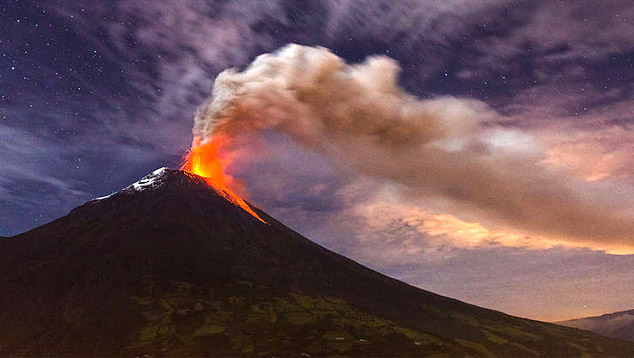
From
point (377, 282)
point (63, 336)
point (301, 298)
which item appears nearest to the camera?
point (63, 336)

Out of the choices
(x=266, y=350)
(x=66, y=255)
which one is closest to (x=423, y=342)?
(x=266, y=350)

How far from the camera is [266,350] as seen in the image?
116 m

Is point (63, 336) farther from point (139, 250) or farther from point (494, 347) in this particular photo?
point (494, 347)

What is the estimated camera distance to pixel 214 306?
477ft

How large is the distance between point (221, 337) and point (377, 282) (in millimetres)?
87064

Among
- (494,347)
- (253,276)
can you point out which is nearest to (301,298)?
(253,276)

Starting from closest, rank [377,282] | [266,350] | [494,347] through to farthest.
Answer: [266,350], [494,347], [377,282]

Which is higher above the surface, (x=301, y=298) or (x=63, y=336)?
(x=301, y=298)

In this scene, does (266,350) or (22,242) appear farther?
(22,242)

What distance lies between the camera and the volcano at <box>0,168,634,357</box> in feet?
402

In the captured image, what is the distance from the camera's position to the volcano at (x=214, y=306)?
122562 mm

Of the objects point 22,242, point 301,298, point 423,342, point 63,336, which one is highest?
point 22,242

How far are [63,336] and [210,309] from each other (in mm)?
42895

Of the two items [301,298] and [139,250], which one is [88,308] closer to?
[139,250]
